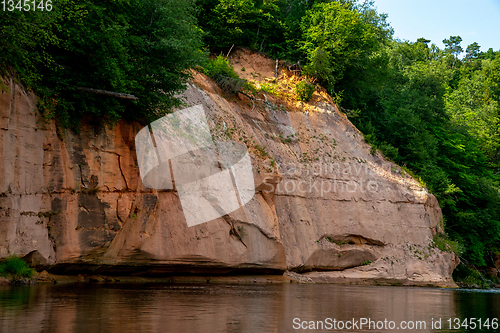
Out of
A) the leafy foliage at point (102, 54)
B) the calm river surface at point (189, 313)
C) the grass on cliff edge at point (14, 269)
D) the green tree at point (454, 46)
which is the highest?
the green tree at point (454, 46)

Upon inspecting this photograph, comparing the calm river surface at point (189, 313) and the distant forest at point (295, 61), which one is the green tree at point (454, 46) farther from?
the calm river surface at point (189, 313)

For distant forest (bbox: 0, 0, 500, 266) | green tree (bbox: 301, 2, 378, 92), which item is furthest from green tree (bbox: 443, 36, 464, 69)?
green tree (bbox: 301, 2, 378, 92)

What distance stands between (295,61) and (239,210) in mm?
19177

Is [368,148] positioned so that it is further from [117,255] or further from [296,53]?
[117,255]

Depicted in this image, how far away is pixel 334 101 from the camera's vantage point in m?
38.8

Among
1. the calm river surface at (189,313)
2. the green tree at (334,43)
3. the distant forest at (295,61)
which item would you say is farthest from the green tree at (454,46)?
the calm river surface at (189,313)

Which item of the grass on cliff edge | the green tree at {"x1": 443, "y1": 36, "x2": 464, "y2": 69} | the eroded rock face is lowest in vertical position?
the grass on cliff edge

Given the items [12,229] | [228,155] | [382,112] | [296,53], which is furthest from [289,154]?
[12,229]

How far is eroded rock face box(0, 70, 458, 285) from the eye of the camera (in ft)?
59.5

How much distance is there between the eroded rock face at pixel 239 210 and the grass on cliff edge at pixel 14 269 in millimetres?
318

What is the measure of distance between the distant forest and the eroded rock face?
1.62m

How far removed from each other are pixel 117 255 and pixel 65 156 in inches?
175

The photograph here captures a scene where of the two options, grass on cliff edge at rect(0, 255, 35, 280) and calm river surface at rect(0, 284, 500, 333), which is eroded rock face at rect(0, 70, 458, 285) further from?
calm river surface at rect(0, 284, 500, 333)

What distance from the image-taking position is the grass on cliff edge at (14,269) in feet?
53.0
